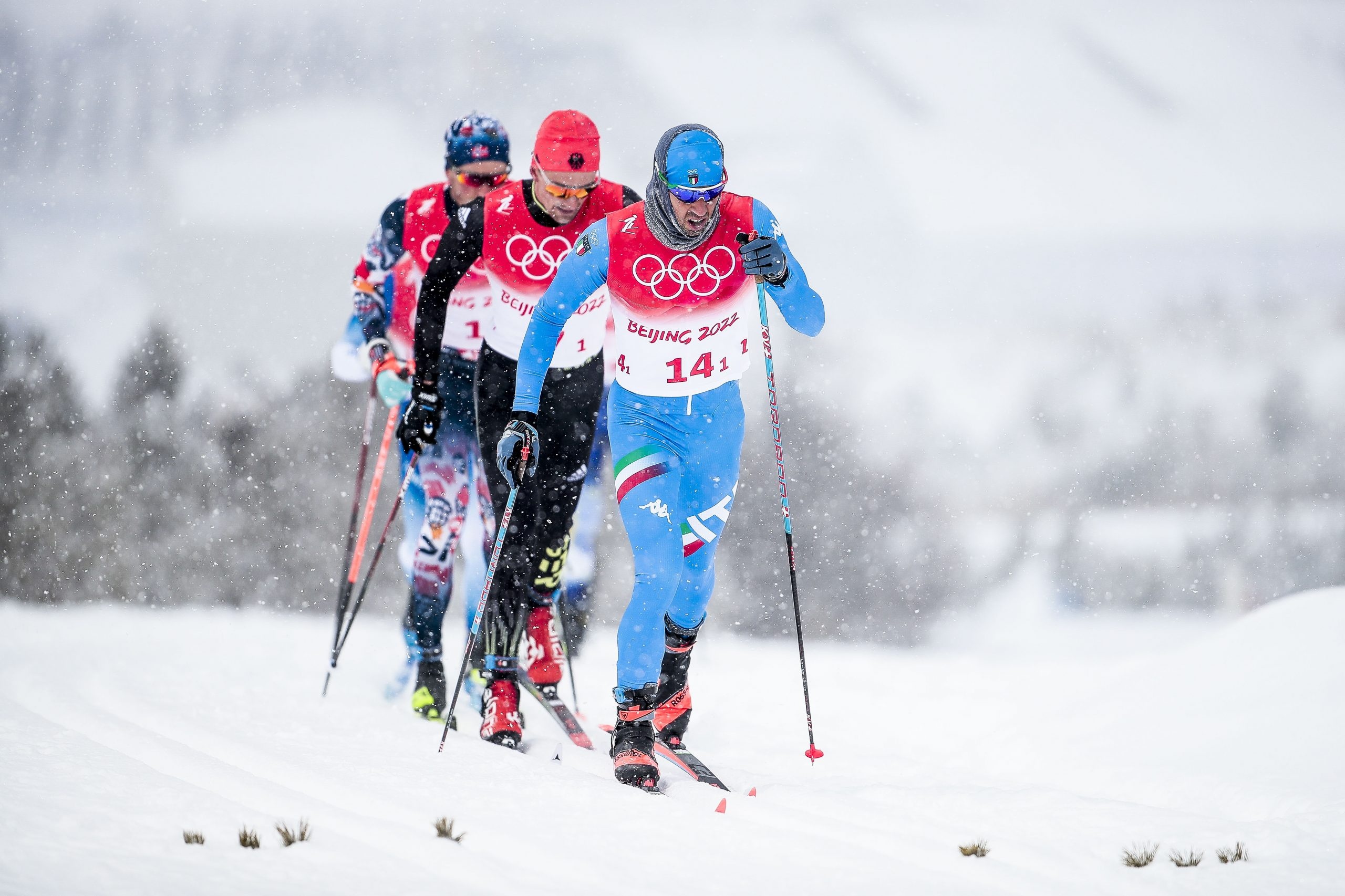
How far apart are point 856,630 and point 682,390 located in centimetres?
2097

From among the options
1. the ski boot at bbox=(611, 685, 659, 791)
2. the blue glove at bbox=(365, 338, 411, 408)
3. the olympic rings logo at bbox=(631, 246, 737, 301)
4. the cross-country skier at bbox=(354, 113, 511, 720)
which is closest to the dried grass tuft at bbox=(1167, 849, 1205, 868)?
the ski boot at bbox=(611, 685, 659, 791)

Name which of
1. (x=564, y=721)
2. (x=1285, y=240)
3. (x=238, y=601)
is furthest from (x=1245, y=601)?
(x=238, y=601)

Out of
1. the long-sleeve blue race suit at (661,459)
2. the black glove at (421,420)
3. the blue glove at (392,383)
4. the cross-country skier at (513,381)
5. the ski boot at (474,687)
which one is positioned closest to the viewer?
the long-sleeve blue race suit at (661,459)

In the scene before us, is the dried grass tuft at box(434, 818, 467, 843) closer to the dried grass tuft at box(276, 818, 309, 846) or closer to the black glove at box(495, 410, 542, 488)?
the dried grass tuft at box(276, 818, 309, 846)

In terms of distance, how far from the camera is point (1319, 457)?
14.8 m

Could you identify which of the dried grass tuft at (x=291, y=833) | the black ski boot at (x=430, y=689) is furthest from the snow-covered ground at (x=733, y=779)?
the black ski boot at (x=430, y=689)

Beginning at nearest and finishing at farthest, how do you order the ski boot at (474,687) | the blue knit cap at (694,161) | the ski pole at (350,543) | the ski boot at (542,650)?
the blue knit cap at (694,161), the ski boot at (542,650), the ski boot at (474,687), the ski pole at (350,543)

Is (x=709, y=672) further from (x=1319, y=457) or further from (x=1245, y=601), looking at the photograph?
(x=1319, y=457)

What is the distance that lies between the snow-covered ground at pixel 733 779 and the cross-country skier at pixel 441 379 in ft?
1.69

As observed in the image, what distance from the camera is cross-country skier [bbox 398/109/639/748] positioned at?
4551 mm

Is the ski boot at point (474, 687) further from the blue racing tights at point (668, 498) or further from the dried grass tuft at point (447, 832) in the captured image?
the dried grass tuft at point (447, 832)

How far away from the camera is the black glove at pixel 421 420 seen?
4.76 metres

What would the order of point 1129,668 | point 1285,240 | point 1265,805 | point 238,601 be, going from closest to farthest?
point 1265,805 → point 1129,668 → point 1285,240 → point 238,601

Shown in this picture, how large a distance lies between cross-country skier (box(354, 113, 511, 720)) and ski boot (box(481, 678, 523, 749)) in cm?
55
